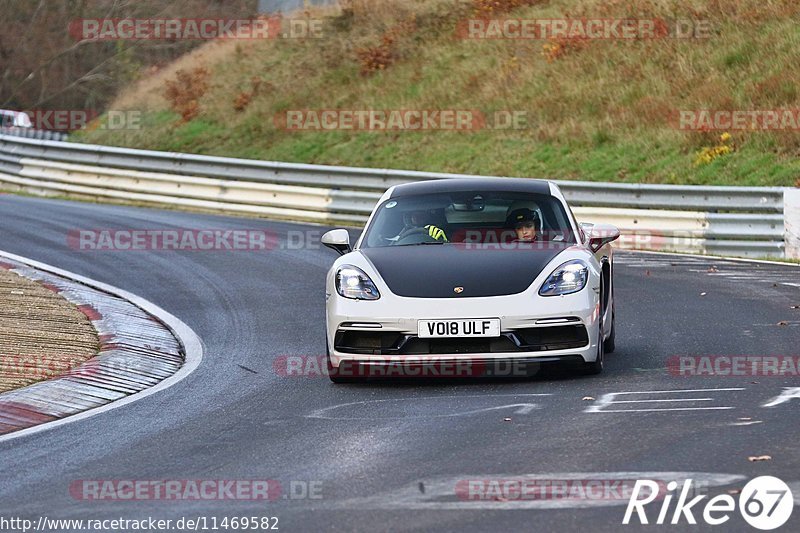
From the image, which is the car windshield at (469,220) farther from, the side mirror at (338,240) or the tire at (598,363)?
the tire at (598,363)

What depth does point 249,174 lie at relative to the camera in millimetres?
25266

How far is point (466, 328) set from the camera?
28.6 ft

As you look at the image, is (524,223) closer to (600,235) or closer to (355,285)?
(600,235)

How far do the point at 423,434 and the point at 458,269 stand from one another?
7.07ft

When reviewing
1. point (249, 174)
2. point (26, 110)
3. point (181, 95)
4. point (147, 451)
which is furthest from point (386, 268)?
point (26, 110)

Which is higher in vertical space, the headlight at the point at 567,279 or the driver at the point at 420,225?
the driver at the point at 420,225

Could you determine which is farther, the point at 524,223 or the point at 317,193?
the point at 317,193

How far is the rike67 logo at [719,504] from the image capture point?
514 centimetres

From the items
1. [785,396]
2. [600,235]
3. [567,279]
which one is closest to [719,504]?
[785,396]

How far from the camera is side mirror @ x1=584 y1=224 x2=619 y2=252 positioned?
32.6ft

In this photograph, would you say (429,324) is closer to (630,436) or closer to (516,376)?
(516,376)

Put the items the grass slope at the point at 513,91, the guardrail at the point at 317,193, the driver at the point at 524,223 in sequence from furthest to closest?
the grass slope at the point at 513,91 < the guardrail at the point at 317,193 < the driver at the point at 524,223

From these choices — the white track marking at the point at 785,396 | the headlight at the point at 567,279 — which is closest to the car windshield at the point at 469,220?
the headlight at the point at 567,279

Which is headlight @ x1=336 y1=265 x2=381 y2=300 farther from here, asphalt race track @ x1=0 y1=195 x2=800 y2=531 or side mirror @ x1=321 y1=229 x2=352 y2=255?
asphalt race track @ x1=0 y1=195 x2=800 y2=531
